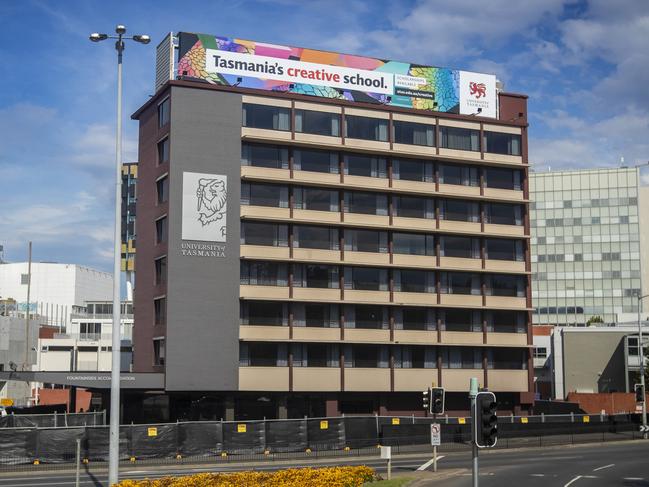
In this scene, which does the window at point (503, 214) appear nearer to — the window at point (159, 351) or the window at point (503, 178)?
the window at point (503, 178)

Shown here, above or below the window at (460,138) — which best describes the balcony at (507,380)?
below

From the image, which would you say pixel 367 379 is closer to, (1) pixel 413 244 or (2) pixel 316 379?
(2) pixel 316 379

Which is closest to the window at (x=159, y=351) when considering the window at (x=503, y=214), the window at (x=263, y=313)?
the window at (x=263, y=313)

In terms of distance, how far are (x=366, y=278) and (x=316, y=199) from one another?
8.08 metres

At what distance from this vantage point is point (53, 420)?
58.4 m

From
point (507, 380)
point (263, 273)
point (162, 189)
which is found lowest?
point (507, 380)

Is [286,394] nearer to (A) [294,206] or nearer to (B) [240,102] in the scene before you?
(A) [294,206]

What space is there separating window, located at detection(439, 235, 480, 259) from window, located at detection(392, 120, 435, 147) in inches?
343

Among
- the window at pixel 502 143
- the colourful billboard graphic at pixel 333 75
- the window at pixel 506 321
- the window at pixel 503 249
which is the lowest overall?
the window at pixel 506 321

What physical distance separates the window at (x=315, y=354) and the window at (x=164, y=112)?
21.2 m

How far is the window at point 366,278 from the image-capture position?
251 ft

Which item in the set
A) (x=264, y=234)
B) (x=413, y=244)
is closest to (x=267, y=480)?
(x=264, y=234)

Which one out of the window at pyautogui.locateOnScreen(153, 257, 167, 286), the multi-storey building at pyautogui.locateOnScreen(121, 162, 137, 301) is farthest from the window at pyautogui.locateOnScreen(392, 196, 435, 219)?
the multi-storey building at pyautogui.locateOnScreen(121, 162, 137, 301)

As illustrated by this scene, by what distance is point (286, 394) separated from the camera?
74.4 meters
